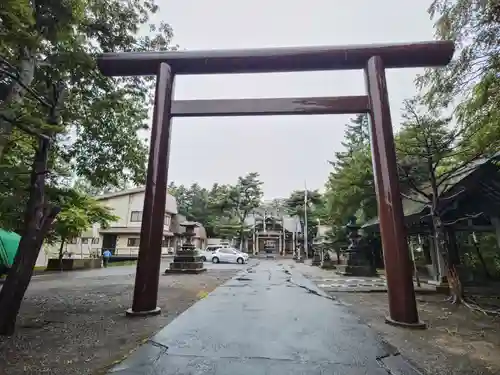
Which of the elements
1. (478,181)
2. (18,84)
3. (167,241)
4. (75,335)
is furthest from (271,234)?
(75,335)

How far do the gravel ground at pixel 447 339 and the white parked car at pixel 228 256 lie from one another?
20084 mm

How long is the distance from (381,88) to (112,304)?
6066 millimetres

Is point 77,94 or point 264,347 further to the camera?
point 77,94

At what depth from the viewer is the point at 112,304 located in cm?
565

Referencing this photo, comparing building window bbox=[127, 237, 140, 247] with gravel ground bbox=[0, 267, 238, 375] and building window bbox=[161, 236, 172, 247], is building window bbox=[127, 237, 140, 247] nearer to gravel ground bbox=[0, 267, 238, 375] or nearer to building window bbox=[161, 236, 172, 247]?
building window bbox=[161, 236, 172, 247]

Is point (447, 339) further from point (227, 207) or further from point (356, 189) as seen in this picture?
point (227, 207)

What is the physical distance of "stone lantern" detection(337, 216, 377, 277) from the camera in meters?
13.4

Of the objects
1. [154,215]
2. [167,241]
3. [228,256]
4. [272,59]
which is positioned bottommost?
[228,256]

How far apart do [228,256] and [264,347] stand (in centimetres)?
2349

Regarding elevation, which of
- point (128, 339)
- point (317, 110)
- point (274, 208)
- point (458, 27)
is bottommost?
point (128, 339)

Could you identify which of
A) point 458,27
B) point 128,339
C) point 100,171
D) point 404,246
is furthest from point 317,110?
point 100,171

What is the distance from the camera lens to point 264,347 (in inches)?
122

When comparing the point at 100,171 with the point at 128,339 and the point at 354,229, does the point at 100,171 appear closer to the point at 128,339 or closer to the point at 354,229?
the point at 128,339

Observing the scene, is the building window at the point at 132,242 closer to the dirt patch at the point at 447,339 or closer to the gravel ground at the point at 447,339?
the gravel ground at the point at 447,339
